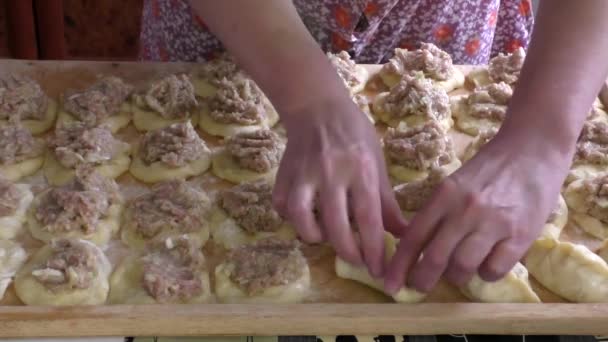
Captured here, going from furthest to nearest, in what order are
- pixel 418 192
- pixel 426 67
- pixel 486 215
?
1. pixel 426 67
2. pixel 418 192
3. pixel 486 215

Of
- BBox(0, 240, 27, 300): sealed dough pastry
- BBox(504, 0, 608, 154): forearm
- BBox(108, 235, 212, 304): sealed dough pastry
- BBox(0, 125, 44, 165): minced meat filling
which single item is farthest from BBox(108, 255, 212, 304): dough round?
BBox(504, 0, 608, 154): forearm

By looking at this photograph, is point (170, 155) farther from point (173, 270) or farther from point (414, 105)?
point (414, 105)

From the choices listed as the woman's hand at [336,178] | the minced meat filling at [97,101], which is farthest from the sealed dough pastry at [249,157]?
the woman's hand at [336,178]

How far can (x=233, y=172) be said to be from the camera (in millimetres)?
1794

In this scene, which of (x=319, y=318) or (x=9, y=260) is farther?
(x=9, y=260)

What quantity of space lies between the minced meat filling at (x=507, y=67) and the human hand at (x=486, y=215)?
817 millimetres

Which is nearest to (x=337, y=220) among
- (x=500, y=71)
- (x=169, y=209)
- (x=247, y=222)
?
(x=247, y=222)

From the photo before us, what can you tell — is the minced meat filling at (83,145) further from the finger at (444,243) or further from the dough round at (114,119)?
the finger at (444,243)

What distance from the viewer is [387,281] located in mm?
1353

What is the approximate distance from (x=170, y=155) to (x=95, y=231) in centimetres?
27

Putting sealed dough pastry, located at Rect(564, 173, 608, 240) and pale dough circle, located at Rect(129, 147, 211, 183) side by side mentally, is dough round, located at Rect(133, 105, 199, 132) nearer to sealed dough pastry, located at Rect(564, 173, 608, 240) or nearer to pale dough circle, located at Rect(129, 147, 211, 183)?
pale dough circle, located at Rect(129, 147, 211, 183)

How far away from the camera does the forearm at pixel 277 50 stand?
53.4 inches

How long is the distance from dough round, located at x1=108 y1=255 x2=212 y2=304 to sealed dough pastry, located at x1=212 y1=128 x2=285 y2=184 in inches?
13.3

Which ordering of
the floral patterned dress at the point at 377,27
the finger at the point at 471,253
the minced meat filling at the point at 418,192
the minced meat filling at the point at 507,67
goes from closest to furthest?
the finger at the point at 471,253 < the minced meat filling at the point at 418,192 < the floral patterned dress at the point at 377,27 < the minced meat filling at the point at 507,67
